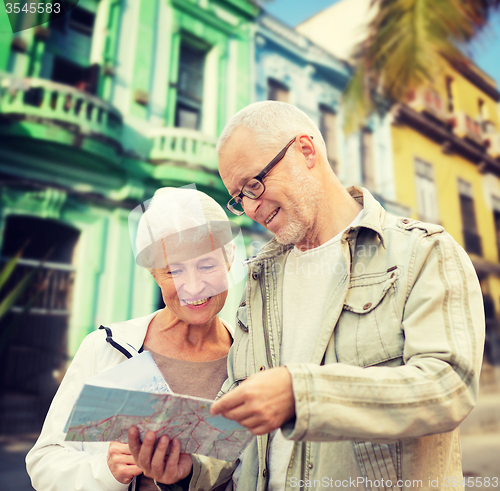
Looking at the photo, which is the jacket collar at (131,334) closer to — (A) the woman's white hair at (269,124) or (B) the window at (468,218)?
(A) the woman's white hair at (269,124)

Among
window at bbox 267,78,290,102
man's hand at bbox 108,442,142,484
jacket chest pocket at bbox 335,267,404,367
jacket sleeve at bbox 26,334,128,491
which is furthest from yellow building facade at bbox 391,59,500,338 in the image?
man's hand at bbox 108,442,142,484

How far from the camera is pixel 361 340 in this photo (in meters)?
1.15

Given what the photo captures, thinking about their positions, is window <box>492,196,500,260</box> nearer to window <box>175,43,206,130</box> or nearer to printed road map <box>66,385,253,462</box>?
window <box>175,43,206,130</box>

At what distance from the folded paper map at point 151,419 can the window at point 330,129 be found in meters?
7.06

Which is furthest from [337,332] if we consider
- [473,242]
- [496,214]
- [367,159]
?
[496,214]

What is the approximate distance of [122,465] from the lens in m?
1.31

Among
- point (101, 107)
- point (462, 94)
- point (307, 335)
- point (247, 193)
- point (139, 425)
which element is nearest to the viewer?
point (139, 425)

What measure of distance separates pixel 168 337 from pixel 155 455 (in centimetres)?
60

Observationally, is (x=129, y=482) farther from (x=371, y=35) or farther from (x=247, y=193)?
(x=371, y=35)

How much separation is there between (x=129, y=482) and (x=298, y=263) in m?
0.90

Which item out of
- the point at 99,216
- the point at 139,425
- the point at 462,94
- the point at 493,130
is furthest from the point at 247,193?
the point at 493,130

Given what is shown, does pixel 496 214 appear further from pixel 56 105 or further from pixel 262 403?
pixel 262 403

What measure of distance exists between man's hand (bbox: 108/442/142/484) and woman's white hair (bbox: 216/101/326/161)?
106 cm

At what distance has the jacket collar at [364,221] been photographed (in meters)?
1.28
